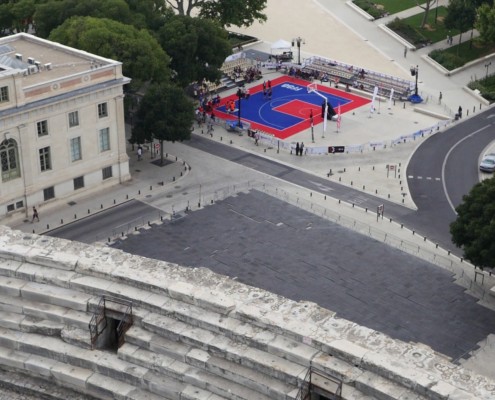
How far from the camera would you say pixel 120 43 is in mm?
92688

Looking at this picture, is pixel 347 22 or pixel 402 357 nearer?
pixel 402 357

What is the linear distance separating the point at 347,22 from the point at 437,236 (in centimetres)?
6787

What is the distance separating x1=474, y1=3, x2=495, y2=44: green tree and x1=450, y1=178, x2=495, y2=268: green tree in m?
51.3

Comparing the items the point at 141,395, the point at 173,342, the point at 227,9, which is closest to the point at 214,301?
the point at 173,342

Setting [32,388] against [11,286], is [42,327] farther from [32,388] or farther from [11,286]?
[32,388]

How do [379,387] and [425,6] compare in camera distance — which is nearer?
[379,387]

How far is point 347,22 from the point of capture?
461 ft

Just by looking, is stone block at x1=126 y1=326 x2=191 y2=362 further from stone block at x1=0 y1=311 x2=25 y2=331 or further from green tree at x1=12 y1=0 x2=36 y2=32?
green tree at x1=12 y1=0 x2=36 y2=32

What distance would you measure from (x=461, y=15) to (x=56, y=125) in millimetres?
65809

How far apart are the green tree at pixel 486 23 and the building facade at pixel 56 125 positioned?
53293mm

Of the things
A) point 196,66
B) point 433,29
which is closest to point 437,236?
point 196,66

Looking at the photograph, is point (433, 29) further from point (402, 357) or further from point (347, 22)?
point (402, 357)

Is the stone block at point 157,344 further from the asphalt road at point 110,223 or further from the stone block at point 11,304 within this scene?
the asphalt road at point 110,223

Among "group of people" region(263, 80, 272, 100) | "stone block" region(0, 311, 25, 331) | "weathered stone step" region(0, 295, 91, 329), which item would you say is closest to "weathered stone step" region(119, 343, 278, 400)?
"weathered stone step" region(0, 295, 91, 329)
